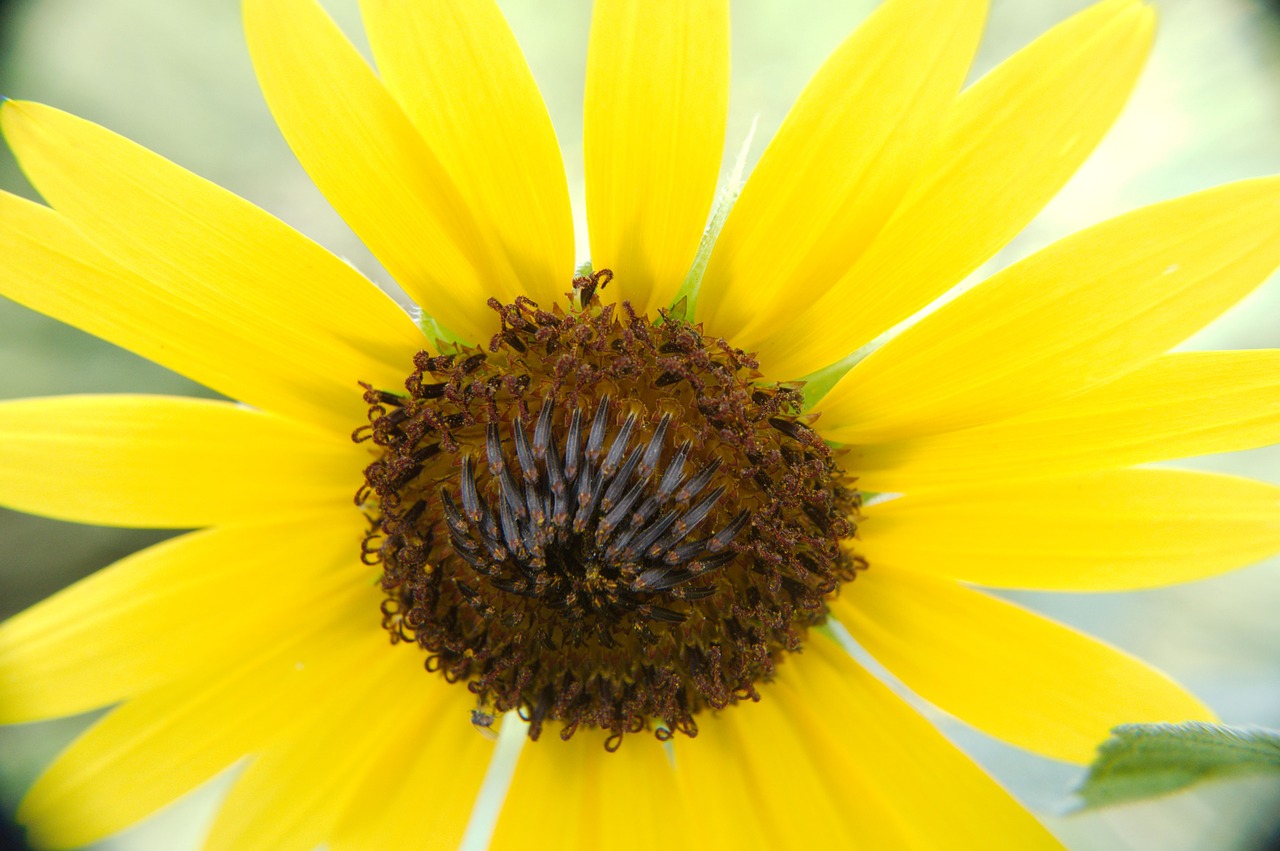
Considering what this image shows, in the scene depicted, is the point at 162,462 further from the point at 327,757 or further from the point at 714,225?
the point at 714,225

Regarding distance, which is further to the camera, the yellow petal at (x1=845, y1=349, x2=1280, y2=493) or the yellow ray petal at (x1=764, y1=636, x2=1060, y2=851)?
the yellow ray petal at (x1=764, y1=636, x2=1060, y2=851)

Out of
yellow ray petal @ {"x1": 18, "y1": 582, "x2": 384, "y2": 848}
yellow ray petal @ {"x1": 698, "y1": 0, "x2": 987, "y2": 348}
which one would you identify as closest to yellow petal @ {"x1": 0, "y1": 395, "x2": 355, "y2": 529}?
yellow ray petal @ {"x1": 18, "y1": 582, "x2": 384, "y2": 848}

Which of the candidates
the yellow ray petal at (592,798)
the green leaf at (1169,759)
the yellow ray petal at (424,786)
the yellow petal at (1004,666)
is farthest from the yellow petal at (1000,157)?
the yellow ray petal at (424,786)

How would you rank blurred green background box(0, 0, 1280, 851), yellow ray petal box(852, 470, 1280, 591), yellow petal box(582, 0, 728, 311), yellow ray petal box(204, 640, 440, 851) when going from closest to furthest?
yellow petal box(582, 0, 728, 311) → yellow ray petal box(852, 470, 1280, 591) → blurred green background box(0, 0, 1280, 851) → yellow ray petal box(204, 640, 440, 851)

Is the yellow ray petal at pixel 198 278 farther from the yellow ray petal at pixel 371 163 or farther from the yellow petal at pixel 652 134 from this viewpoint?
the yellow petal at pixel 652 134

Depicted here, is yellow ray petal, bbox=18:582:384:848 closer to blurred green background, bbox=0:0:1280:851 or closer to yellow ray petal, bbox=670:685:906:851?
blurred green background, bbox=0:0:1280:851

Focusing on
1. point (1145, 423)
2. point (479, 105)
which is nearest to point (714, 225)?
point (479, 105)
